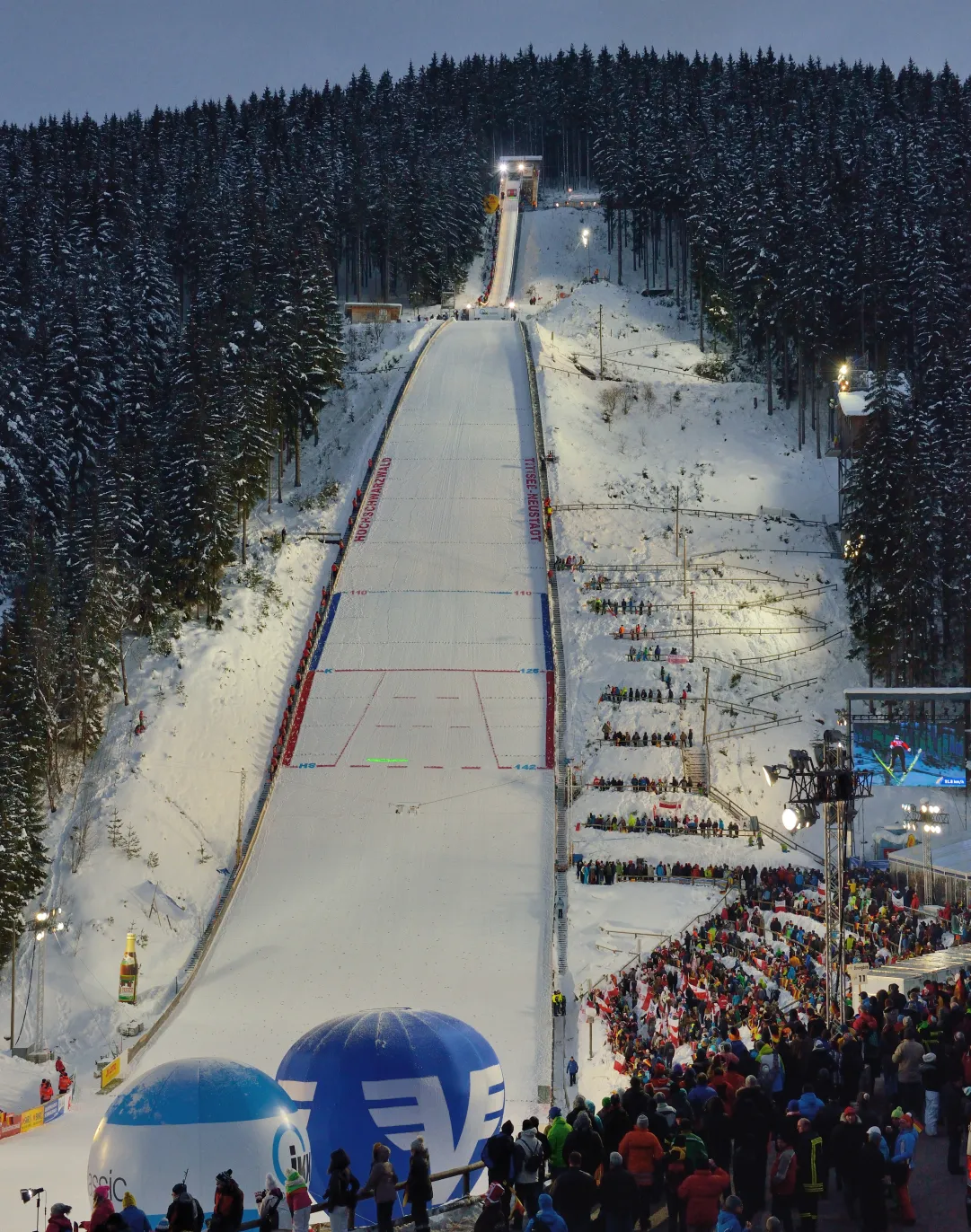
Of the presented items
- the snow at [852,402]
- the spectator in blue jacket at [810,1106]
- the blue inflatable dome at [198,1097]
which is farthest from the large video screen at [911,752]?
the blue inflatable dome at [198,1097]

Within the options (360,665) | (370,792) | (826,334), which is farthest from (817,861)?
(826,334)

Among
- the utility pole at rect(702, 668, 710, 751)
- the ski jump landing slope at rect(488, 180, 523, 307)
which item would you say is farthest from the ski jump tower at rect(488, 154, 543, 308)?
the utility pole at rect(702, 668, 710, 751)

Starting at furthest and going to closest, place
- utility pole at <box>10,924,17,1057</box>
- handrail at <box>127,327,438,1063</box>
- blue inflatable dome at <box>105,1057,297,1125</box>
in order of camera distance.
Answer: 1. utility pole at <box>10,924,17,1057</box>
2. handrail at <box>127,327,438,1063</box>
3. blue inflatable dome at <box>105,1057,297,1125</box>

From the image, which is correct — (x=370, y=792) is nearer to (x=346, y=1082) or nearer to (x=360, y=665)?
(x=360, y=665)

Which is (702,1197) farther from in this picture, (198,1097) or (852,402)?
(852,402)

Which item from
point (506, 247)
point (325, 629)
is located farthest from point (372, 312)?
point (325, 629)

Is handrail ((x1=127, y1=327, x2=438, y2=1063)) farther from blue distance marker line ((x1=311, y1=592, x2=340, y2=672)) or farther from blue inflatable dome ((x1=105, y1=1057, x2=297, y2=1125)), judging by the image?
blue inflatable dome ((x1=105, y1=1057, x2=297, y2=1125))
